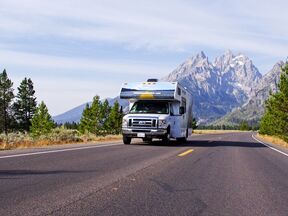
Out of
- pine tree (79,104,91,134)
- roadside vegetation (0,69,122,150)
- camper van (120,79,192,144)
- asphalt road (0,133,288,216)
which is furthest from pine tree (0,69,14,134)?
asphalt road (0,133,288,216)

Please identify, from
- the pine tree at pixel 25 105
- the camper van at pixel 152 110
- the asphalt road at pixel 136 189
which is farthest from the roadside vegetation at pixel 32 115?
the asphalt road at pixel 136 189

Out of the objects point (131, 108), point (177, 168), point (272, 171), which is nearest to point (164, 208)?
point (177, 168)

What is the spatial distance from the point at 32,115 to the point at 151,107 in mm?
60904

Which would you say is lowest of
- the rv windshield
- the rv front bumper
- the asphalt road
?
the asphalt road

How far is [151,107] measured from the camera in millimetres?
21828

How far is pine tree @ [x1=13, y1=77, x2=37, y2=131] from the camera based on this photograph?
7699 cm

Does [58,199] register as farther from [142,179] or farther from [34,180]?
[142,179]

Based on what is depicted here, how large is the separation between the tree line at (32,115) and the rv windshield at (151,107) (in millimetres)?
47196

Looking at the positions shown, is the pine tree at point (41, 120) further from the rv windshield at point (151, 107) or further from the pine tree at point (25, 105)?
the rv windshield at point (151, 107)

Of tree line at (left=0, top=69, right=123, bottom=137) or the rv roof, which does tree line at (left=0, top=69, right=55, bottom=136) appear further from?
the rv roof

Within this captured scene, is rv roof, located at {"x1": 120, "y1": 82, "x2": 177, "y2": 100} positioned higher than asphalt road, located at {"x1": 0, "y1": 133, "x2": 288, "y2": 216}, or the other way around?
rv roof, located at {"x1": 120, "y1": 82, "x2": 177, "y2": 100}

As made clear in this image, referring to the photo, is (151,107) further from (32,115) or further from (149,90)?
(32,115)

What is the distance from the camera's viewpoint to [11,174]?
836 centimetres

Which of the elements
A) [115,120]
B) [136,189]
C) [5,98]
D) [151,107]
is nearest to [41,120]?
[5,98]
